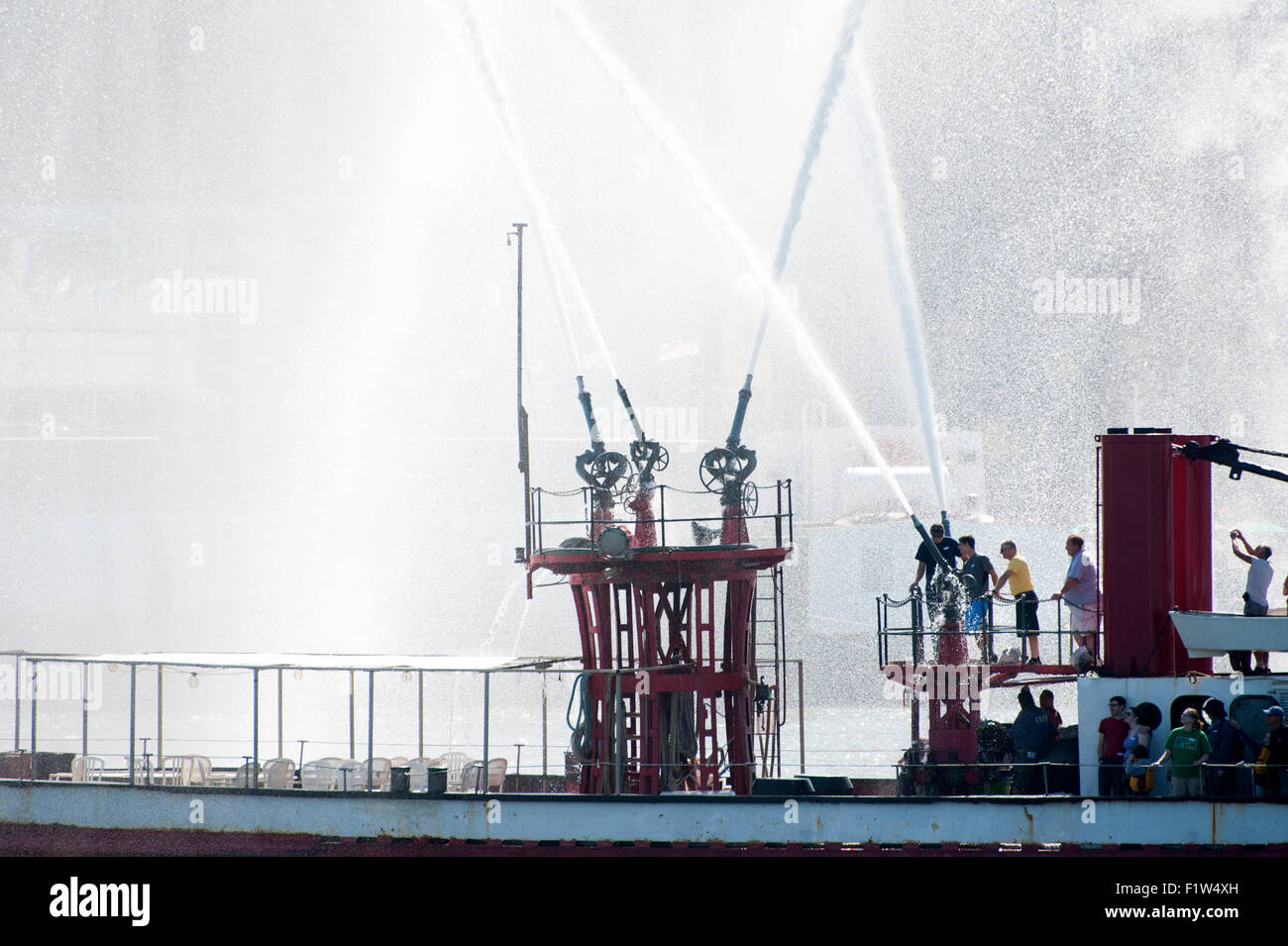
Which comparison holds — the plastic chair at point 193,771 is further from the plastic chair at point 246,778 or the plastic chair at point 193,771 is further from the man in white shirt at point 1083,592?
the man in white shirt at point 1083,592

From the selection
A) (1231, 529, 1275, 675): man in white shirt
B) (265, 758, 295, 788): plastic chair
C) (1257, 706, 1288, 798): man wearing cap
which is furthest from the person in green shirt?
Answer: (265, 758, 295, 788): plastic chair

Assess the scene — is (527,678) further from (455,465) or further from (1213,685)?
(1213,685)

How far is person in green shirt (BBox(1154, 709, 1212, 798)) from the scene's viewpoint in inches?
798

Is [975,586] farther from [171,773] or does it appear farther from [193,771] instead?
[171,773]

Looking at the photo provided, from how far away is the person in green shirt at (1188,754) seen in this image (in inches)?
798

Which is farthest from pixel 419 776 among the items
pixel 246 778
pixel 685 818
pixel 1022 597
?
pixel 1022 597

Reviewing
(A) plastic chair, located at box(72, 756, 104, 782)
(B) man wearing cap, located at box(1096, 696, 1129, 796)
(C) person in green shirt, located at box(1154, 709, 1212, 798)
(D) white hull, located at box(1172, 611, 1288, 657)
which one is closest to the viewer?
(C) person in green shirt, located at box(1154, 709, 1212, 798)

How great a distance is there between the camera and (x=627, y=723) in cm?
2577

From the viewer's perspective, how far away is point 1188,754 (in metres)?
20.3

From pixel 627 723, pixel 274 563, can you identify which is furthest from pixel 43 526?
pixel 627 723

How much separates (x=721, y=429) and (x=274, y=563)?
44183 mm

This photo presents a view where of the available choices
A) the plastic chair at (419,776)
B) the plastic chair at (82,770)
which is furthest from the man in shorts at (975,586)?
the plastic chair at (82,770)

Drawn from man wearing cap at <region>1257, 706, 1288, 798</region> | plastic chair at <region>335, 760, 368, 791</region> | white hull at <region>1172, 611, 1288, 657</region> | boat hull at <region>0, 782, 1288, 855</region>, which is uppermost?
white hull at <region>1172, 611, 1288, 657</region>

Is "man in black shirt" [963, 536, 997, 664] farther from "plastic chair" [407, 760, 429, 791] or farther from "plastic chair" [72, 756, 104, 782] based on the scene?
"plastic chair" [72, 756, 104, 782]
